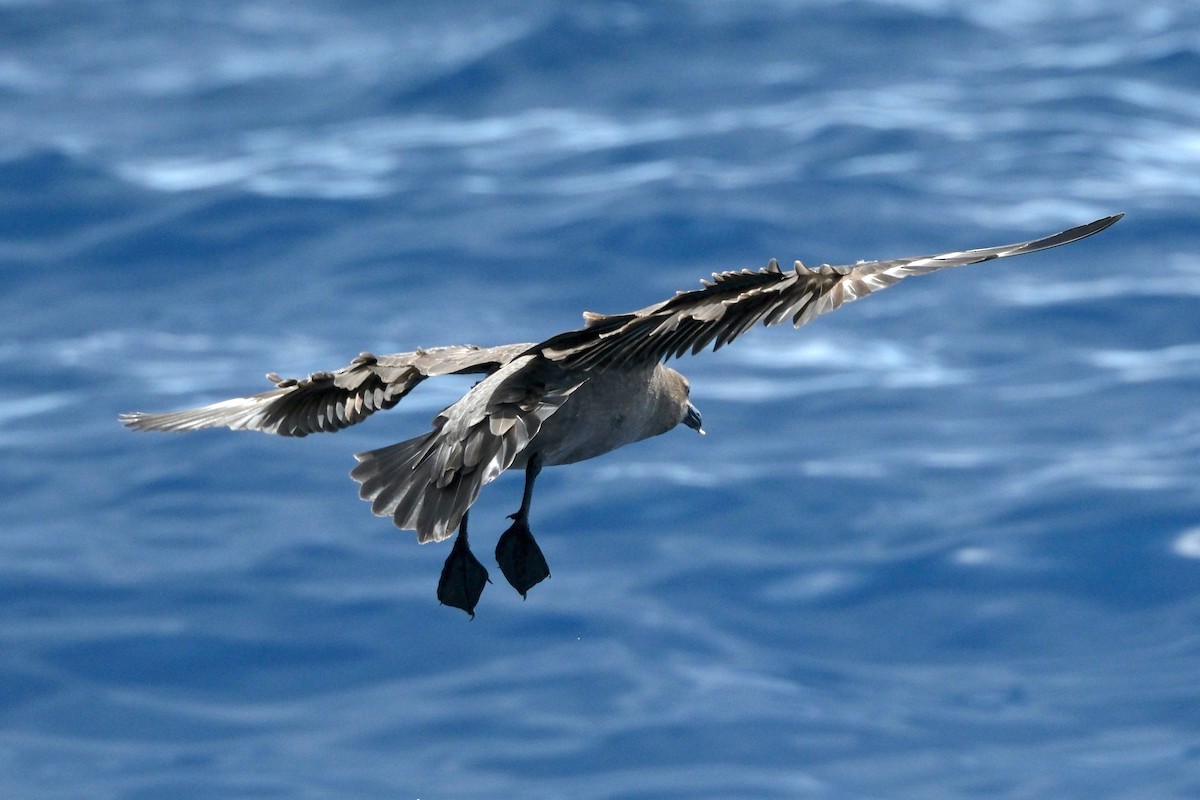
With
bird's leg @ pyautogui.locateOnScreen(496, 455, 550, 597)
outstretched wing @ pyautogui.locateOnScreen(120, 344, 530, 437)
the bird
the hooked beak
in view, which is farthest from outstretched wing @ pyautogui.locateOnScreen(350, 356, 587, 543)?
the hooked beak

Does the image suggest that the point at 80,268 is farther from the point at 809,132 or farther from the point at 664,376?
the point at 664,376

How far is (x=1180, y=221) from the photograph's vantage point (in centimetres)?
2317

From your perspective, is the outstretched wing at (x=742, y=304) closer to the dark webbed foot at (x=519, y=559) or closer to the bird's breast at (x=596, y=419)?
the bird's breast at (x=596, y=419)

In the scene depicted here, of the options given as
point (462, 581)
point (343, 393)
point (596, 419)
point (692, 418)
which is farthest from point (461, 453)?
point (692, 418)

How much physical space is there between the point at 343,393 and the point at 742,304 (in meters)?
1.95

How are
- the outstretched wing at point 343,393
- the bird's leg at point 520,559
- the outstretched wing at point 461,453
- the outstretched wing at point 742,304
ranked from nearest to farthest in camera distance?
the outstretched wing at point 461,453 < the outstretched wing at point 742,304 < the outstretched wing at point 343,393 < the bird's leg at point 520,559

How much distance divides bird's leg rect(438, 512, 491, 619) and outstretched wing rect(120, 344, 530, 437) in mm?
745

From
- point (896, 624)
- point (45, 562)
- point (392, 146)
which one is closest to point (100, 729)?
point (45, 562)

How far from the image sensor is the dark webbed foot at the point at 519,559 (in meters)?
8.11

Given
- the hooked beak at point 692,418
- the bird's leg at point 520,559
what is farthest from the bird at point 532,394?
the hooked beak at point 692,418

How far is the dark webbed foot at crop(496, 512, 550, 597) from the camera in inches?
319

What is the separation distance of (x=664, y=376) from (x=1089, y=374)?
1415 centimetres

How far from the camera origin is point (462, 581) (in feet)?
26.8

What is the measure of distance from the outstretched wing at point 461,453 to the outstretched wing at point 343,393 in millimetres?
434
